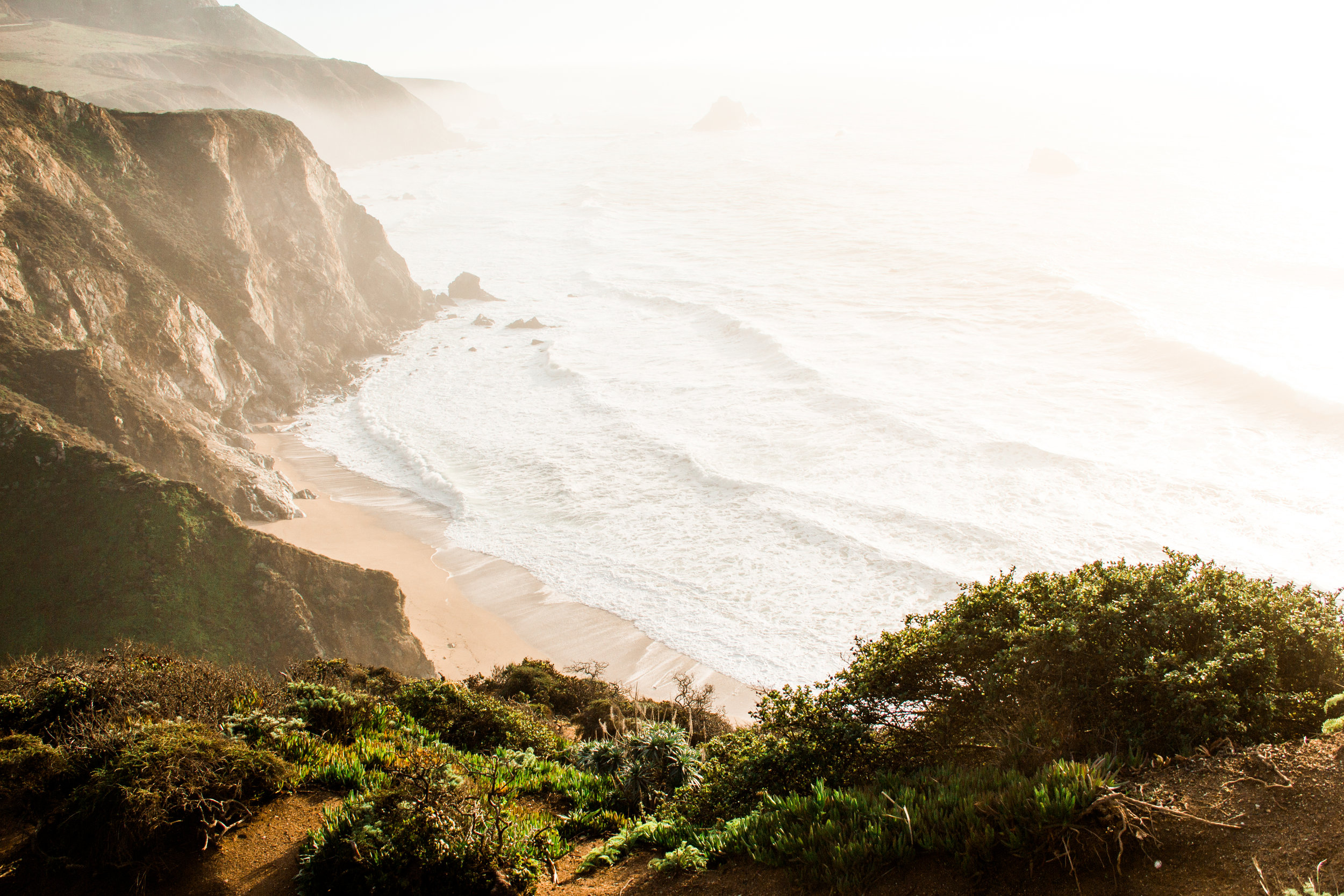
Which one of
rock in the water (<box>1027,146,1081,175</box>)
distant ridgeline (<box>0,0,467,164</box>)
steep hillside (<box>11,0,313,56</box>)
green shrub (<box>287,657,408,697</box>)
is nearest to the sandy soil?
green shrub (<box>287,657,408,697</box>)

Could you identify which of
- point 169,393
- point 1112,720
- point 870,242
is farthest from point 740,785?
point 870,242

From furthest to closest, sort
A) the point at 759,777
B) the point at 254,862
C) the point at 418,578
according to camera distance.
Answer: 1. the point at 418,578
2. the point at 759,777
3. the point at 254,862

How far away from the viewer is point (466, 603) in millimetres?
20281

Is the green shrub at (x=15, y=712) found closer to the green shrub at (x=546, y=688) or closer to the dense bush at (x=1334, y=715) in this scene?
the green shrub at (x=546, y=688)

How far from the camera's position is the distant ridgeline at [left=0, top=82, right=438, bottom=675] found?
47.6 ft

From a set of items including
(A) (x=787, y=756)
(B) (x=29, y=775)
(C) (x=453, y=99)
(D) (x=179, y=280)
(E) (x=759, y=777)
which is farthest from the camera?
(C) (x=453, y=99)

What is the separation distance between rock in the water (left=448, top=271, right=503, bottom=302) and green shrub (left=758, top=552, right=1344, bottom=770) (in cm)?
4523

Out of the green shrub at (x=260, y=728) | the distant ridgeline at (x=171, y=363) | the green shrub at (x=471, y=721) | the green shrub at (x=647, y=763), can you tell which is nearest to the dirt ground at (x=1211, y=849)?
the green shrub at (x=647, y=763)

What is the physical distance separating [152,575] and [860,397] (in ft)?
84.4

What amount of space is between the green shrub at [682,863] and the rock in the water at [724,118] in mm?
131995

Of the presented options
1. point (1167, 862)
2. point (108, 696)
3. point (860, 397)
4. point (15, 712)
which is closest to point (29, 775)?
point (108, 696)

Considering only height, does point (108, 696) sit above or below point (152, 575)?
above

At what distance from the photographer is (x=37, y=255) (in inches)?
848

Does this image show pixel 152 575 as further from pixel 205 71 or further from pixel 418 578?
pixel 205 71
